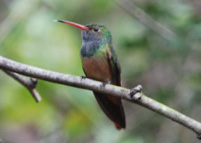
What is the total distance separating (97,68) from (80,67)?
0.35 m

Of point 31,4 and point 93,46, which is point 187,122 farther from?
point 31,4

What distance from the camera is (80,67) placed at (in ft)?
12.7

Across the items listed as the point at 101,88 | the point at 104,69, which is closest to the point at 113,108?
the point at 104,69

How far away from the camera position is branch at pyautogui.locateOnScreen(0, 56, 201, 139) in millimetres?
2551

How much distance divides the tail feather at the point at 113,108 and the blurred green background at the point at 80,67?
0.59 ft

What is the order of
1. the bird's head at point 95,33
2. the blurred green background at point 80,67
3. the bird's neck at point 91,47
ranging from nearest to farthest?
the bird's neck at point 91,47 < the blurred green background at point 80,67 < the bird's head at point 95,33

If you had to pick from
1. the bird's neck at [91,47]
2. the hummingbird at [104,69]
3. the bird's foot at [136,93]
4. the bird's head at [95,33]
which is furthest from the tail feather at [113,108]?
the bird's foot at [136,93]

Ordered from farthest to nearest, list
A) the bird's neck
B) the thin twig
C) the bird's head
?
the thin twig < the bird's head < the bird's neck

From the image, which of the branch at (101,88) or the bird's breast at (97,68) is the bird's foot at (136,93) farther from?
the bird's breast at (97,68)

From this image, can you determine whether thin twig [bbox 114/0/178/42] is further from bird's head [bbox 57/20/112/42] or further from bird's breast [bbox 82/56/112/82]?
bird's breast [bbox 82/56/112/82]

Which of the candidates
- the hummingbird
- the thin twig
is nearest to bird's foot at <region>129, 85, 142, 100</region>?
the hummingbird

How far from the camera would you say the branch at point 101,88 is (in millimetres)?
2551

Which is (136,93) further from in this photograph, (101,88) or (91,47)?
(91,47)

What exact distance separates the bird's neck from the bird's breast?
5 centimetres
